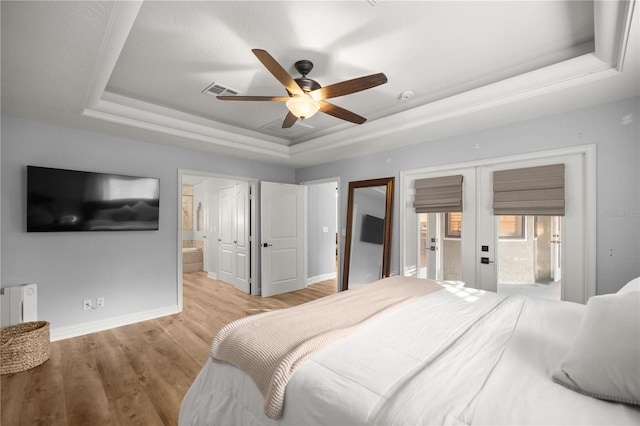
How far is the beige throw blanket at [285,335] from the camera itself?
118 cm

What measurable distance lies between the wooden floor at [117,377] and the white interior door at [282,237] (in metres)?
1.23

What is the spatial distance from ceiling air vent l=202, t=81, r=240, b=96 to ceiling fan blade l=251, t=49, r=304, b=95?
1021mm

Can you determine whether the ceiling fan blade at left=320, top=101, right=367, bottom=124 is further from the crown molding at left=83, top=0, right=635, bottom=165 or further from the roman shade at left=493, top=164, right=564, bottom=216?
the roman shade at left=493, top=164, right=564, bottom=216

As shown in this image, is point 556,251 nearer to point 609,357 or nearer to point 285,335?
point 609,357

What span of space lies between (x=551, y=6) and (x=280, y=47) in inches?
70.9

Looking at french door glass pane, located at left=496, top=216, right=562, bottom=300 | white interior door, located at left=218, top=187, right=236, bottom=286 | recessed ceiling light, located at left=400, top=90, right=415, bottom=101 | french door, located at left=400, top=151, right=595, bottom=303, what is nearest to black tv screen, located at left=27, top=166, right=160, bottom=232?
white interior door, located at left=218, top=187, right=236, bottom=286

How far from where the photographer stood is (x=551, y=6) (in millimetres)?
1780

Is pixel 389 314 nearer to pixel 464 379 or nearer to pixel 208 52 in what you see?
pixel 464 379

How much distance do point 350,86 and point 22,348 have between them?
349 cm

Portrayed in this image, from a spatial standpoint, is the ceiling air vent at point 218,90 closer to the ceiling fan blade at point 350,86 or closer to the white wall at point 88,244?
the ceiling fan blade at point 350,86

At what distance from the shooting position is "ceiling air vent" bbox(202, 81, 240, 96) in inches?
108

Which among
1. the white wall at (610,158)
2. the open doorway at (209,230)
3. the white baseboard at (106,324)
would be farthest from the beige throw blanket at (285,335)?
the open doorway at (209,230)

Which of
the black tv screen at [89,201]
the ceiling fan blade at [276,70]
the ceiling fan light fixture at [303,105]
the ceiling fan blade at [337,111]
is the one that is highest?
the ceiling fan blade at [276,70]

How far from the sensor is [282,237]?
511cm
